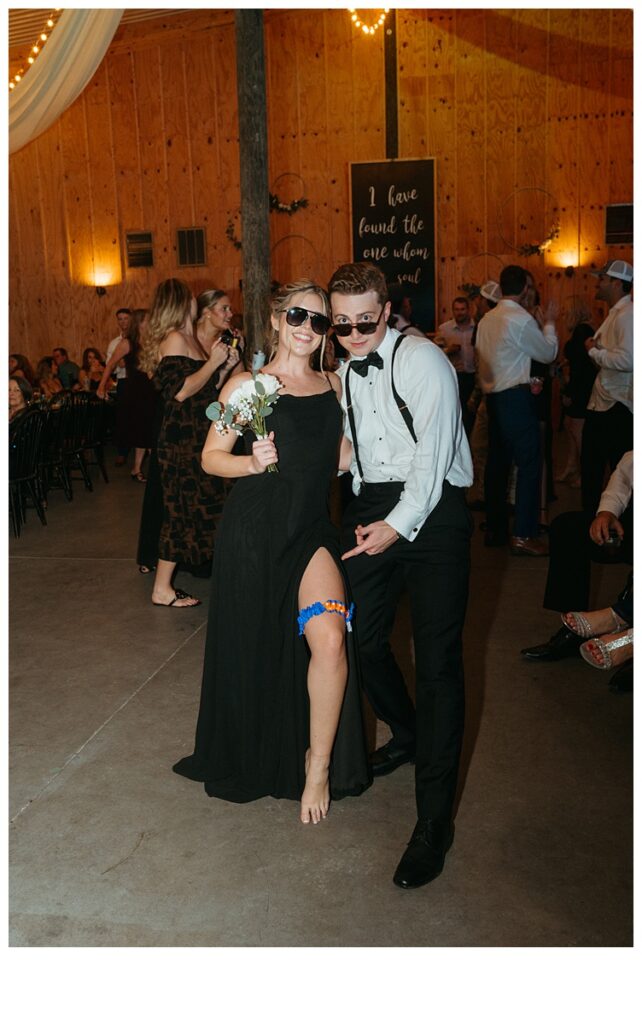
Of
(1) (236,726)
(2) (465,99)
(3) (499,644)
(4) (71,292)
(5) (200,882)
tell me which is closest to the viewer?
(5) (200,882)

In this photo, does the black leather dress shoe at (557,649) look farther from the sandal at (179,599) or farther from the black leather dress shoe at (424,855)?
the sandal at (179,599)

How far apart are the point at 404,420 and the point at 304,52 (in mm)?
10151

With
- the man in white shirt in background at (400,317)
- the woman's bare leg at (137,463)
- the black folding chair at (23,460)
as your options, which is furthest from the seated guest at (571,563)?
the woman's bare leg at (137,463)

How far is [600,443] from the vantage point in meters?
5.95

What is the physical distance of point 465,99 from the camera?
442 inches

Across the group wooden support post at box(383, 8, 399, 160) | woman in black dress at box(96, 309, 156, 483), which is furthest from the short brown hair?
wooden support post at box(383, 8, 399, 160)

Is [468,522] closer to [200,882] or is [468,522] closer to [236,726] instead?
[236,726]

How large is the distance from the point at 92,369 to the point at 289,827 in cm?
969

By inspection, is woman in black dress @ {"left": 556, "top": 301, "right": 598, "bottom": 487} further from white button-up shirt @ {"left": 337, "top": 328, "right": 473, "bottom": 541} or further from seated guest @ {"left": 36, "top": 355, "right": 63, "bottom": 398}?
seated guest @ {"left": 36, "top": 355, "right": 63, "bottom": 398}

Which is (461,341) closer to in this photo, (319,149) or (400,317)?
(400,317)

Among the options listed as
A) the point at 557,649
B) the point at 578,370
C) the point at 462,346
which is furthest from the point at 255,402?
the point at 462,346

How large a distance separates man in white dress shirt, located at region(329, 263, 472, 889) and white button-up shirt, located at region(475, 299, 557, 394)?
3.44 metres

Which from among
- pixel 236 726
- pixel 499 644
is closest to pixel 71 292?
pixel 499 644

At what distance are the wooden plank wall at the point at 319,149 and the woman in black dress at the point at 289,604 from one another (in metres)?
8.06
